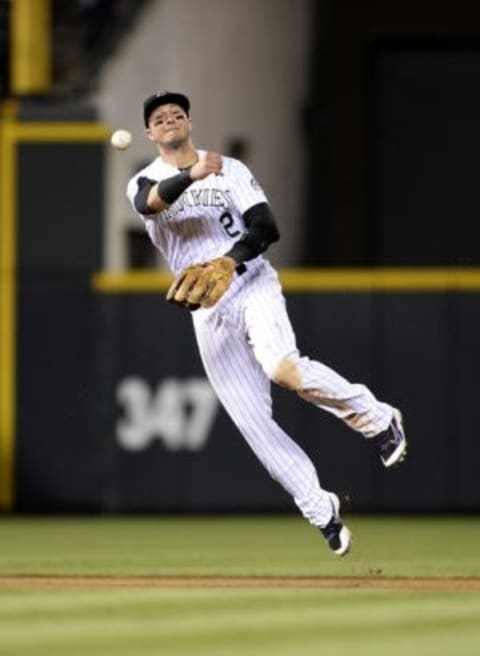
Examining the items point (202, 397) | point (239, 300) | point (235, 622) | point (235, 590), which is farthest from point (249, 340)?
point (202, 397)

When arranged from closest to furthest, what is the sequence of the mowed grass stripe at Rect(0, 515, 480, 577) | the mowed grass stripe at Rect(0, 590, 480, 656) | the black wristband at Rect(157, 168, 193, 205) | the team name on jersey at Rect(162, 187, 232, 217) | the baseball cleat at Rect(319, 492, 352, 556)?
1. the mowed grass stripe at Rect(0, 590, 480, 656)
2. the black wristband at Rect(157, 168, 193, 205)
3. the baseball cleat at Rect(319, 492, 352, 556)
4. the team name on jersey at Rect(162, 187, 232, 217)
5. the mowed grass stripe at Rect(0, 515, 480, 577)

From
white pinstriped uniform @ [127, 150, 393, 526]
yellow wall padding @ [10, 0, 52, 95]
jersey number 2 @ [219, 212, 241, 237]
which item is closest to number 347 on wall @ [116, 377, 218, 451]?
yellow wall padding @ [10, 0, 52, 95]

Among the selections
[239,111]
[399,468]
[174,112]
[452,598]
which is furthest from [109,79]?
[452,598]

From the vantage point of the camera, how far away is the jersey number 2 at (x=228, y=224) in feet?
29.9

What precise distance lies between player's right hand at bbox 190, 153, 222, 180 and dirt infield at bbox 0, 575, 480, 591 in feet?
4.88

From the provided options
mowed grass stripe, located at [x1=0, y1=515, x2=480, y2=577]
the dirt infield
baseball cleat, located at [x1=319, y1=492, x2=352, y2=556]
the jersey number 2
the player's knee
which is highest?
the jersey number 2

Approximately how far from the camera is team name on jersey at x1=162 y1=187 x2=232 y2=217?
902 centimetres

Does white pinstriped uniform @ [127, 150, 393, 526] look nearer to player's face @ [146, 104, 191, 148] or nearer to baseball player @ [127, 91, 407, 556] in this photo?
baseball player @ [127, 91, 407, 556]

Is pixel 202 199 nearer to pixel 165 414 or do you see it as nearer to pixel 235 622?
pixel 235 622

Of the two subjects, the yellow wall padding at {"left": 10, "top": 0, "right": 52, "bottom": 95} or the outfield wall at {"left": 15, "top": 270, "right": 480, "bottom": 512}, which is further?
the yellow wall padding at {"left": 10, "top": 0, "right": 52, "bottom": 95}

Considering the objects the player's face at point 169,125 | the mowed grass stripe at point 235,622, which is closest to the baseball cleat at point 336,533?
the mowed grass stripe at point 235,622

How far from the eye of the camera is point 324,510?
884 centimetres

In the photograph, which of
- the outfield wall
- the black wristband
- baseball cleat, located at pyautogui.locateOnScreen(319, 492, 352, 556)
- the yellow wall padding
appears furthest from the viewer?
the yellow wall padding

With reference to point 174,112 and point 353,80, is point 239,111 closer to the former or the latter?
point 353,80
